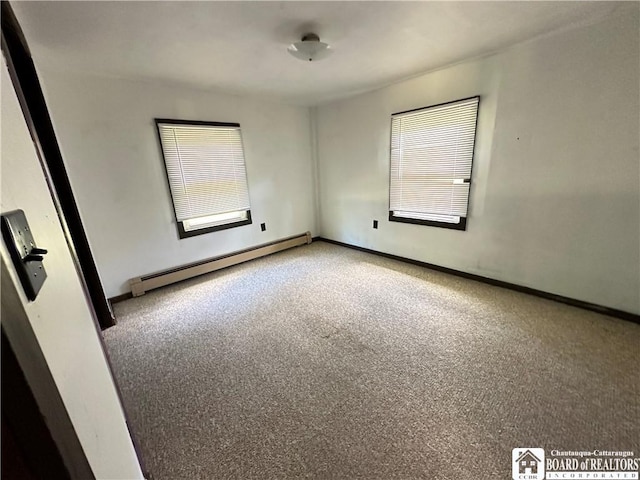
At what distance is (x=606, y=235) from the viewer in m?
2.06

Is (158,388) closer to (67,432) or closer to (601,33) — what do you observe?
(67,432)

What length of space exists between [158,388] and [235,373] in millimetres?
456

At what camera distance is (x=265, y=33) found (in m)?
1.83

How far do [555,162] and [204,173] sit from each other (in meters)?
3.44

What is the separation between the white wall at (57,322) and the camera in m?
0.42

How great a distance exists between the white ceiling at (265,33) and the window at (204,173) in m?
0.58

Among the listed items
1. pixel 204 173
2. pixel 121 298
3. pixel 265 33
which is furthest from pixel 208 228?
pixel 265 33

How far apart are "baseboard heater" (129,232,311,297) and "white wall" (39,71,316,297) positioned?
0.09 m

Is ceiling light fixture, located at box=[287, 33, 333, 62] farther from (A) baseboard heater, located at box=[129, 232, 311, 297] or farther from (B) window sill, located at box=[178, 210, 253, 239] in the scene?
(A) baseboard heater, located at box=[129, 232, 311, 297]

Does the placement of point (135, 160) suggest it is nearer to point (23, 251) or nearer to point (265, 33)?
point (265, 33)

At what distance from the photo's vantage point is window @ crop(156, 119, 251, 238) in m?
2.96

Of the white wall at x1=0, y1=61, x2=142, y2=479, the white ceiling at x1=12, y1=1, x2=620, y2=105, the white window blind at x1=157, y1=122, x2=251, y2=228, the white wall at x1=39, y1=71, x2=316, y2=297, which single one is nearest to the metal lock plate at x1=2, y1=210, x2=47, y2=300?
the white wall at x1=0, y1=61, x2=142, y2=479

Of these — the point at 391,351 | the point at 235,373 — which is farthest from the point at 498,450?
the point at 235,373

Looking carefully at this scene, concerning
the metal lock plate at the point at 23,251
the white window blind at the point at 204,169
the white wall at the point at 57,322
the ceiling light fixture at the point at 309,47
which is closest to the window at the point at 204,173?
the white window blind at the point at 204,169
